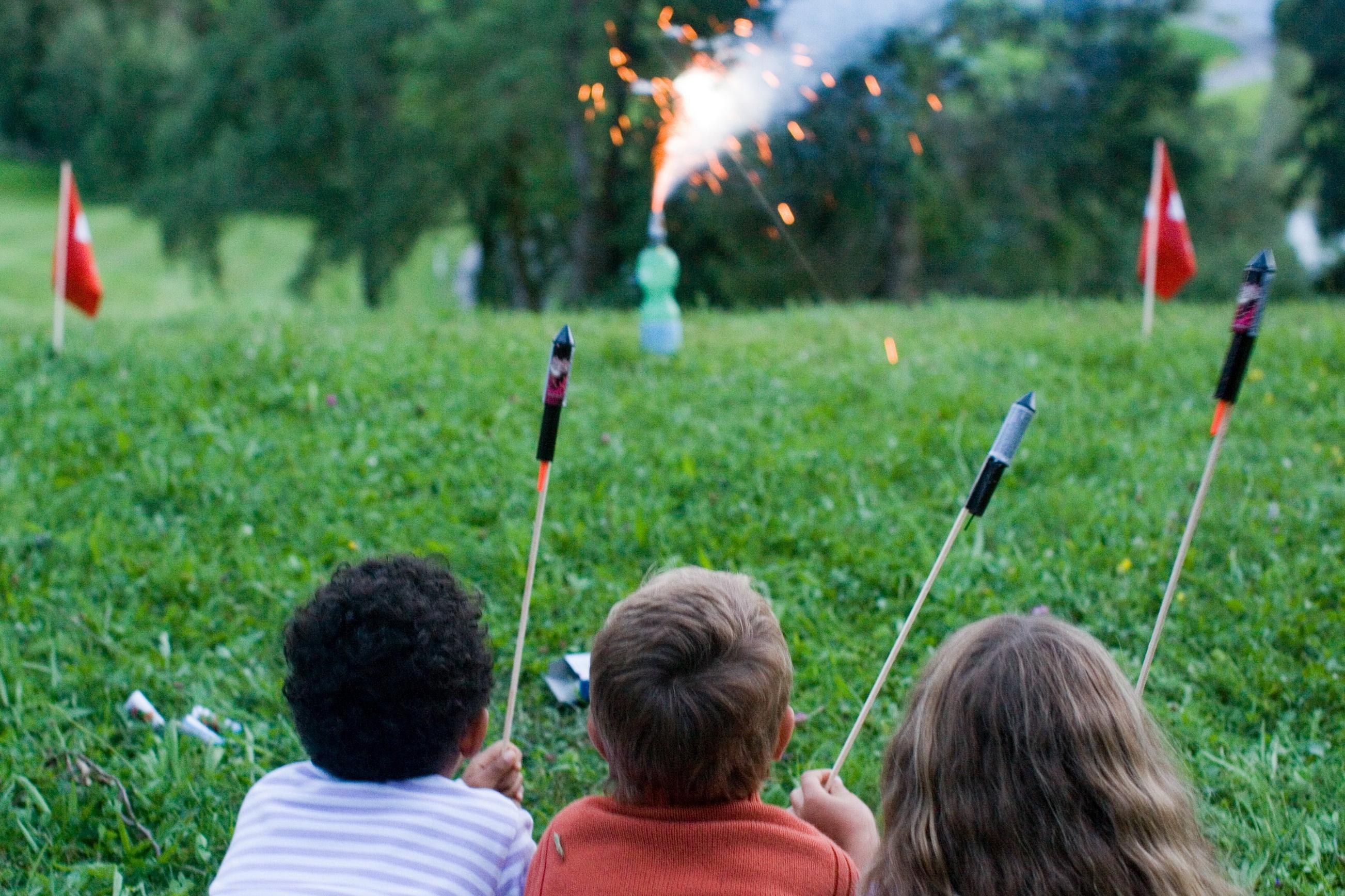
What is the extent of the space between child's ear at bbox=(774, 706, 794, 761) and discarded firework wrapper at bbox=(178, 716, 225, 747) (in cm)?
179

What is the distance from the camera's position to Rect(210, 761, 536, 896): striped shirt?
1897mm

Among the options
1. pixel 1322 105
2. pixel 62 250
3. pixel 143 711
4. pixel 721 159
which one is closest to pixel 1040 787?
pixel 143 711

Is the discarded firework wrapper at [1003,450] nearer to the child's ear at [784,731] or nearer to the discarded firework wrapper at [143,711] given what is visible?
the child's ear at [784,731]

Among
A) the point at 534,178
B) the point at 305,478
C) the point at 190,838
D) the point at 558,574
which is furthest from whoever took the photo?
the point at 534,178

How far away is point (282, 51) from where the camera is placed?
2127 centimetres

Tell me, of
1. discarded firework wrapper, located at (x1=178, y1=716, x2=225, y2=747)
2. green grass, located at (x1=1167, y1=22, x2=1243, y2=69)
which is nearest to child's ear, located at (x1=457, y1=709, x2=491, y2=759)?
discarded firework wrapper, located at (x1=178, y1=716, x2=225, y2=747)

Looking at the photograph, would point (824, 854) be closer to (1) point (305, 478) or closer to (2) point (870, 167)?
(1) point (305, 478)

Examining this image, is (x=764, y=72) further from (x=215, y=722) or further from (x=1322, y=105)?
(x=1322, y=105)

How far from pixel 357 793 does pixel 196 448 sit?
11.2ft

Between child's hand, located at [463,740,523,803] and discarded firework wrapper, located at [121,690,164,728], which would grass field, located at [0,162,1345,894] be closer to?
discarded firework wrapper, located at [121,690,164,728]

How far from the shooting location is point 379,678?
205 cm

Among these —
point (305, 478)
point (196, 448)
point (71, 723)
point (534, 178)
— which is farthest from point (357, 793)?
point (534, 178)

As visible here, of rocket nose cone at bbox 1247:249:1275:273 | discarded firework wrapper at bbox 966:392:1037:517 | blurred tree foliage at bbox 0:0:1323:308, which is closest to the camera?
rocket nose cone at bbox 1247:249:1275:273

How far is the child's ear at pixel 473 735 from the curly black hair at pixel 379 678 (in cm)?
4
